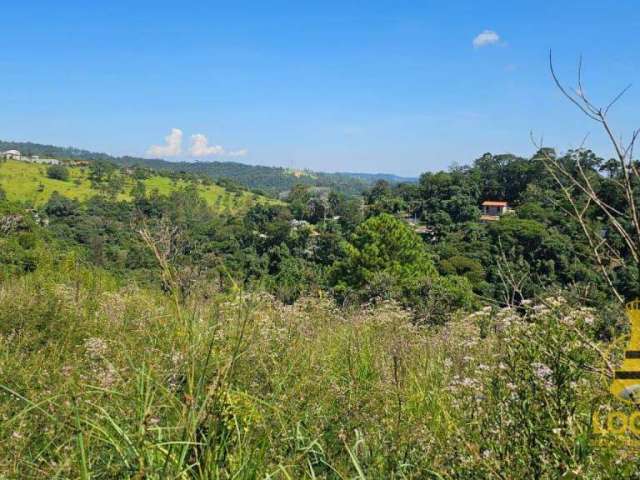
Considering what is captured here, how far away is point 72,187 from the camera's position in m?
81.4

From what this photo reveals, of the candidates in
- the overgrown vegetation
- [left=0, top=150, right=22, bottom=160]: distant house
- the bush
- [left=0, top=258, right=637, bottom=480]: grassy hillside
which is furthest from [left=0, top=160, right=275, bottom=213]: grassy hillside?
[left=0, top=258, right=637, bottom=480]: grassy hillside

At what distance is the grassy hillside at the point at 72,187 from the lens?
245ft

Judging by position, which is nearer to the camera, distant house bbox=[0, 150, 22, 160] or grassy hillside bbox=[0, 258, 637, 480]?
grassy hillside bbox=[0, 258, 637, 480]

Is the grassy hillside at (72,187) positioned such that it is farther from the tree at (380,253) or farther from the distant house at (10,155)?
the tree at (380,253)

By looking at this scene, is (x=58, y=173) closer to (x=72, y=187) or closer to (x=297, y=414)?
(x=72, y=187)

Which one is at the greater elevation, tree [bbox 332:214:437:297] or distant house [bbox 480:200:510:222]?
distant house [bbox 480:200:510:222]

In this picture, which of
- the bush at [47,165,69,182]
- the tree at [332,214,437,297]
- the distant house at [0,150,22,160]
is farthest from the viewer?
the distant house at [0,150,22,160]

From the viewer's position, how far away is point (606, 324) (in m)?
2.18

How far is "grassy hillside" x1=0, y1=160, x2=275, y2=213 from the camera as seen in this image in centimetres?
7456

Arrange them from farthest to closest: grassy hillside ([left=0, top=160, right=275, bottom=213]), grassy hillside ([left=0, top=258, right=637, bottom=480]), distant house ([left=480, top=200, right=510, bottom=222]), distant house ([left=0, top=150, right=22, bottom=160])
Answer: distant house ([left=0, top=150, right=22, bottom=160]) → grassy hillside ([left=0, top=160, right=275, bottom=213]) → distant house ([left=480, top=200, right=510, bottom=222]) → grassy hillside ([left=0, top=258, right=637, bottom=480])

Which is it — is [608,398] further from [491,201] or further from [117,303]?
[491,201]

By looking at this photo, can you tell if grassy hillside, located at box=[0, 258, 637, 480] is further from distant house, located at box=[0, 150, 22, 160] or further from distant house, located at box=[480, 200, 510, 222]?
distant house, located at box=[0, 150, 22, 160]

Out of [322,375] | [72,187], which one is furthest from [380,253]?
[72,187]

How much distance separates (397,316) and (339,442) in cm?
257
